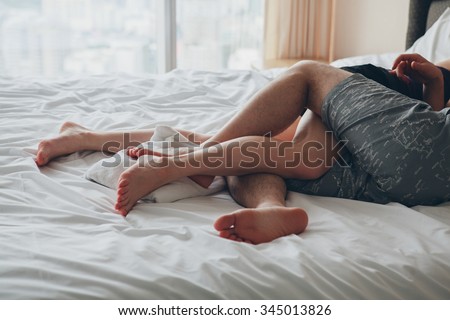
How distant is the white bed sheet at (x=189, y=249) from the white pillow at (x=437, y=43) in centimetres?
131

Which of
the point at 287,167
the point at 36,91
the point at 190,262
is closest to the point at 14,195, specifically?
the point at 190,262

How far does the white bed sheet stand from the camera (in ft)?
2.72

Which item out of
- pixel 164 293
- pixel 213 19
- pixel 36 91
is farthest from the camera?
pixel 213 19

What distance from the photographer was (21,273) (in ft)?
2.70

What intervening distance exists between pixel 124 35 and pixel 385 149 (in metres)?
3.01

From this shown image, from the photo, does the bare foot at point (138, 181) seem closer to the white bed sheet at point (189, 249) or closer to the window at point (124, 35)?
the white bed sheet at point (189, 249)

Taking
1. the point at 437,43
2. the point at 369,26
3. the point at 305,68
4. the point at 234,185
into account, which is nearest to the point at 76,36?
the point at 369,26

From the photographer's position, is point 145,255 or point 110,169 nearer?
point 145,255

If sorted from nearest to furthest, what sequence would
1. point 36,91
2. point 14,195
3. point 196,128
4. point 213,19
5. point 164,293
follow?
point 164,293 → point 14,195 → point 196,128 → point 36,91 → point 213,19

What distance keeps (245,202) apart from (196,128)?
1.71ft

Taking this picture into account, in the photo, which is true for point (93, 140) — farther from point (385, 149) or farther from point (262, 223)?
point (385, 149)

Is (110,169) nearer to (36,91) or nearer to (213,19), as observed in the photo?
(36,91)

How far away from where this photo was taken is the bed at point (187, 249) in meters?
0.83
